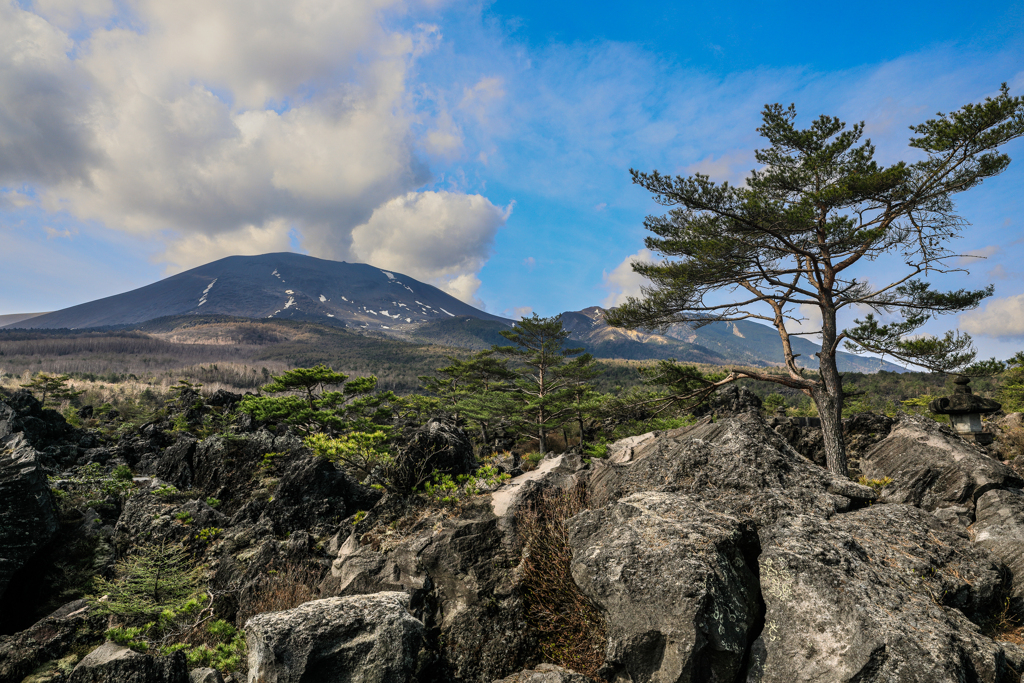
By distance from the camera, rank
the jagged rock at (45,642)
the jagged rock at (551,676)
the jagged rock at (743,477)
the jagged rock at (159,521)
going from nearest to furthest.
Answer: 1. the jagged rock at (551,676)
2. the jagged rock at (743,477)
3. the jagged rock at (45,642)
4. the jagged rock at (159,521)

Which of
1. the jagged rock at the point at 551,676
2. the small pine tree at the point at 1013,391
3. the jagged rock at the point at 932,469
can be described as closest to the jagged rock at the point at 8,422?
the jagged rock at the point at 551,676

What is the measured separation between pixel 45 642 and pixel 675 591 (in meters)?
8.66

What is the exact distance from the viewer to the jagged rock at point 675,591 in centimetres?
342

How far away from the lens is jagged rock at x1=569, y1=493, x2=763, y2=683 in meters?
3.42

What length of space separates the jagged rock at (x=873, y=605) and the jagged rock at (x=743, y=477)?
39cm

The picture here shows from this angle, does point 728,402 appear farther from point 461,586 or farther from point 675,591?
point 675,591

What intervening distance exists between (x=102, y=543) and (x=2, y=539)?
243cm

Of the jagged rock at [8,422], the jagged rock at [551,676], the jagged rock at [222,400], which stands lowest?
the jagged rock at [551,676]

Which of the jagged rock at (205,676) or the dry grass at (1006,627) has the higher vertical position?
the dry grass at (1006,627)

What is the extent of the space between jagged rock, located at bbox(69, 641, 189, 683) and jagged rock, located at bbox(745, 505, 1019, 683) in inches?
235

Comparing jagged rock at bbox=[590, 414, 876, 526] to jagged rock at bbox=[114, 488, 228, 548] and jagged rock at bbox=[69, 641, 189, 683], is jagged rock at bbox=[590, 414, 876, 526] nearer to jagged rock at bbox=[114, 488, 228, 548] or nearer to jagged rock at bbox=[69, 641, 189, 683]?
jagged rock at bbox=[69, 641, 189, 683]

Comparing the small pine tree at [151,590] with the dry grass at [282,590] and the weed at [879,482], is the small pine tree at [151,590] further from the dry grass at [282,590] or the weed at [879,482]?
the weed at [879,482]

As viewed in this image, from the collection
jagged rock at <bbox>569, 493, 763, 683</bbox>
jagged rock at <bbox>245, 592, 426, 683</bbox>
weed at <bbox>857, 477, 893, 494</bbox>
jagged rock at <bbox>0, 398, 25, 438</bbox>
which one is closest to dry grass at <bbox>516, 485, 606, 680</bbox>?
jagged rock at <bbox>569, 493, 763, 683</bbox>

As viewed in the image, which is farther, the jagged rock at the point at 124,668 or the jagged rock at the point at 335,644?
the jagged rock at the point at 124,668
